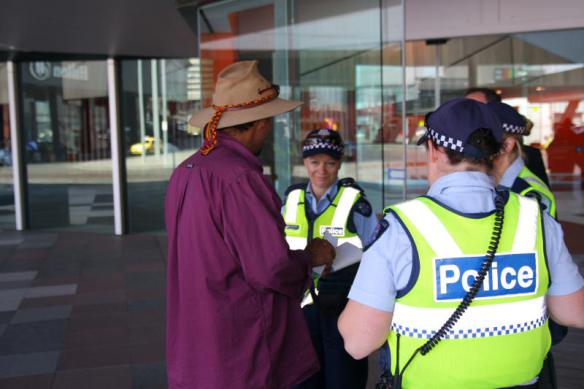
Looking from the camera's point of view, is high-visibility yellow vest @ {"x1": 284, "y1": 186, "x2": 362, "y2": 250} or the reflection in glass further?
the reflection in glass

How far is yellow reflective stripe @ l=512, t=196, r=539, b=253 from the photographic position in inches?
76.2

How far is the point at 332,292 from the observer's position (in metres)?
3.29

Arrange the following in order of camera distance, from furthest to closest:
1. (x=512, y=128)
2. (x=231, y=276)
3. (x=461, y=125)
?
(x=512, y=128) → (x=231, y=276) → (x=461, y=125)

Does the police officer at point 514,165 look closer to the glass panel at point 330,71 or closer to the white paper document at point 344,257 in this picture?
the white paper document at point 344,257

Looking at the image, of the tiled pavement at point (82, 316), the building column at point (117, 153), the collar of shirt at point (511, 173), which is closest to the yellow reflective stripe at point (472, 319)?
the collar of shirt at point (511, 173)

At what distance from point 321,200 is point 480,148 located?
5.54 ft

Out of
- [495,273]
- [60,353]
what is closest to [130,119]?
[60,353]

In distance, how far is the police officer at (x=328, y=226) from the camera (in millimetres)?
3299

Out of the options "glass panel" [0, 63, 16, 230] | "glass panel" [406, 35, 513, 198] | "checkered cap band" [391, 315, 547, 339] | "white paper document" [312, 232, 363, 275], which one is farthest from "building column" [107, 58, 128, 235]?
"checkered cap band" [391, 315, 547, 339]

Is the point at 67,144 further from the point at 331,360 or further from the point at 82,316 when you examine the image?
the point at 331,360

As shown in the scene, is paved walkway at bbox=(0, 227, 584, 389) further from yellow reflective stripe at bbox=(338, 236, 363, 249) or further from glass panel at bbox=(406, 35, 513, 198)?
glass panel at bbox=(406, 35, 513, 198)

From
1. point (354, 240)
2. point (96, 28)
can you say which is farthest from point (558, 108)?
point (354, 240)

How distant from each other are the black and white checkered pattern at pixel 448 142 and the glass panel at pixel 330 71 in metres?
6.83

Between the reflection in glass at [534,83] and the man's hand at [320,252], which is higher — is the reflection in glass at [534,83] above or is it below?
above
